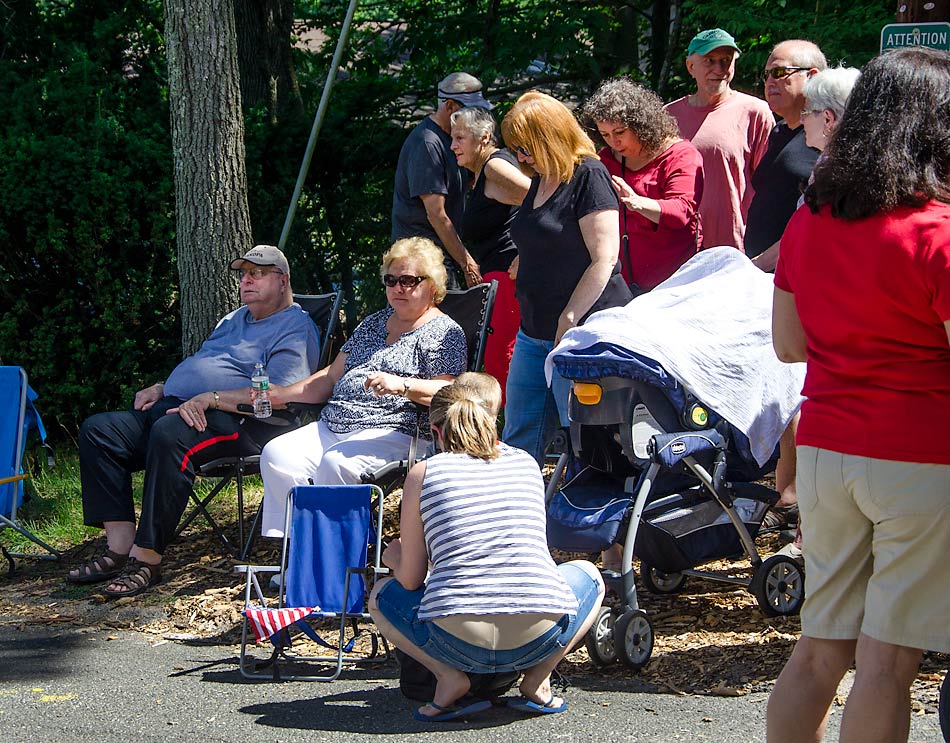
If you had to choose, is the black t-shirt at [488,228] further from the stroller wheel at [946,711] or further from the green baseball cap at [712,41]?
the stroller wheel at [946,711]

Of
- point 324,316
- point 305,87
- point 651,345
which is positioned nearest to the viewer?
point 651,345

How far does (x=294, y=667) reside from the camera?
16.2 feet

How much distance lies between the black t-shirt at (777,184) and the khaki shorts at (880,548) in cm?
300

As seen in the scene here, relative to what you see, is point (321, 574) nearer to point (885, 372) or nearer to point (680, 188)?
point (680, 188)

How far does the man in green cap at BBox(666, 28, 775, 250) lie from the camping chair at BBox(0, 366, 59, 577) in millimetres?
3595

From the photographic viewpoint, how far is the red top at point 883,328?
269cm

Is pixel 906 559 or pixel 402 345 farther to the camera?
pixel 402 345

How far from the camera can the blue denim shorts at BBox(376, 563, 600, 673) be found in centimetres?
418

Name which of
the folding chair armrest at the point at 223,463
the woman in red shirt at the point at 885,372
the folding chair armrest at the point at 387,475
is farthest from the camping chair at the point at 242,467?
the woman in red shirt at the point at 885,372

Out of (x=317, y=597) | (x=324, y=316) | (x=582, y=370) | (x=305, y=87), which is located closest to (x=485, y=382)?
(x=582, y=370)

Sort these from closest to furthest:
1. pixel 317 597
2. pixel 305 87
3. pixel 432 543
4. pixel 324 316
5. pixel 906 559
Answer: pixel 906 559 → pixel 432 543 → pixel 317 597 → pixel 324 316 → pixel 305 87

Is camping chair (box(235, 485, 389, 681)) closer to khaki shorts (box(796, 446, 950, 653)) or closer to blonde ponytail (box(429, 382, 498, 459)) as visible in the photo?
blonde ponytail (box(429, 382, 498, 459))

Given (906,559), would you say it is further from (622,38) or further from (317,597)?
(622,38)

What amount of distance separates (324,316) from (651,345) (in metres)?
2.67
